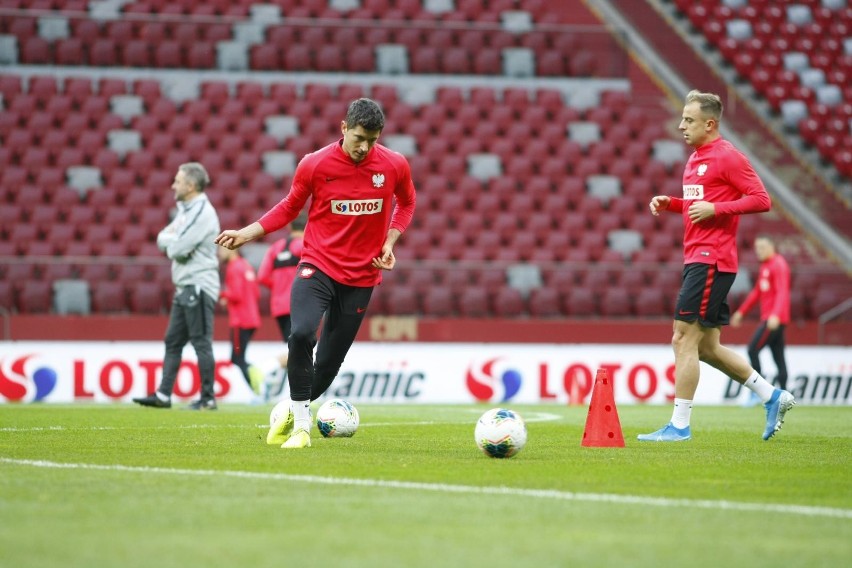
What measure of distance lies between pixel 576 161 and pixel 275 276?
9.67m

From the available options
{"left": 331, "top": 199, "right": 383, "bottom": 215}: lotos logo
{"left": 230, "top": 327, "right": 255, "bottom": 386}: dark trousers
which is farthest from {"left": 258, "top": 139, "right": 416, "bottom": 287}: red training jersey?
{"left": 230, "top": 327, "right": 255, "bottom": 386}: dark trousers

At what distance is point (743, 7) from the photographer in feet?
89.8

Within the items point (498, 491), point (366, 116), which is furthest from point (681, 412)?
point (498, 491)

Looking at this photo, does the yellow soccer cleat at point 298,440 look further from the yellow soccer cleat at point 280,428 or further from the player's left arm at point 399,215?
the player's left arm at point 399,215

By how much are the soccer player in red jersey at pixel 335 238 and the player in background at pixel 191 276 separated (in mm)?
4373

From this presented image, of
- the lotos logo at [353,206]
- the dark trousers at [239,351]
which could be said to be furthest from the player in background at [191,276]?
the lotos logo at [353,206]

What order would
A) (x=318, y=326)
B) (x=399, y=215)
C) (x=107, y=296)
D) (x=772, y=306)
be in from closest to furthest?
(x=318, y=326), (x=399, y=215), (x=772, y=306), (x=107, y=296)

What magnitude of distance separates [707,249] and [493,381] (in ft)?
28.5

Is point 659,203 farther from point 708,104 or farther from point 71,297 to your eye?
point 71,297

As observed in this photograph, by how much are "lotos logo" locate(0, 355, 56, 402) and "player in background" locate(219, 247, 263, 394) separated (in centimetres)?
262

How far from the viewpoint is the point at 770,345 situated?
1606cm

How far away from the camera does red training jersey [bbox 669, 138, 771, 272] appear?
871 centimetres

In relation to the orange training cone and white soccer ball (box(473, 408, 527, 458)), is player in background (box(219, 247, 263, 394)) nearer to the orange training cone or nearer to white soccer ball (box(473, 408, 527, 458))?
the orange training cone

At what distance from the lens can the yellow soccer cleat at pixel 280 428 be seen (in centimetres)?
828
